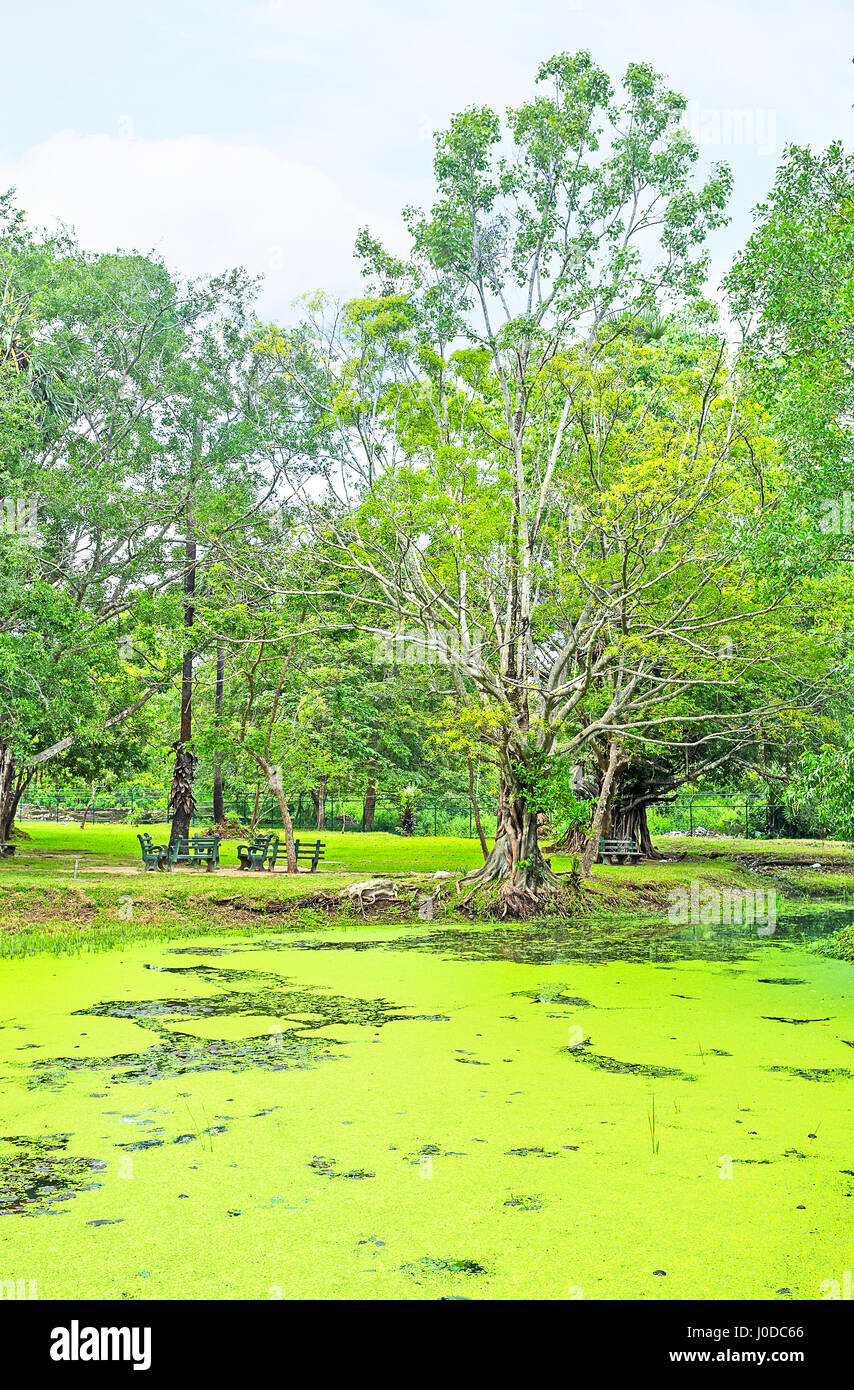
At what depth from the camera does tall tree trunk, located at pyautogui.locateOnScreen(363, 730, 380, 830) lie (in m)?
34.5

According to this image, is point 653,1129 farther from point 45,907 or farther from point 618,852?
point 618,852

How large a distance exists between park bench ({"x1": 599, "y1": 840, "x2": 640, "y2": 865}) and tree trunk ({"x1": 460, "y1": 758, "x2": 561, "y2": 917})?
24.6 ft

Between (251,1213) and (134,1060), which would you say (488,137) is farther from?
(251,1213)

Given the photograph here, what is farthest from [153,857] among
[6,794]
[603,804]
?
[603,804]

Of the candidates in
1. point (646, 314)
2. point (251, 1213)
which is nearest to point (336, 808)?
point (646, 314)

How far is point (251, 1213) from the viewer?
14.0 feet

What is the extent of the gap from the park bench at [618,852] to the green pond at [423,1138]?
14092 millimetres

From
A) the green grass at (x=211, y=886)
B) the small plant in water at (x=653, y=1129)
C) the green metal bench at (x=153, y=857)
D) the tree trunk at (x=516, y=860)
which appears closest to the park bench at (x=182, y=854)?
the green metal bench at (x=153, y=857)

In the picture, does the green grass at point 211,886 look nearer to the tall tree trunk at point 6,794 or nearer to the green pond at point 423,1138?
the tall tree trunk at point 6,794

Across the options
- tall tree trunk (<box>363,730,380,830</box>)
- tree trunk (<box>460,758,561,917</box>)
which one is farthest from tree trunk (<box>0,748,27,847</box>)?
tree trunk (<box>460,758,561,917</box>)

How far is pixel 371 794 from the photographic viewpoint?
3800 centimetres

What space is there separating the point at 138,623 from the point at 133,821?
1313 centimetres

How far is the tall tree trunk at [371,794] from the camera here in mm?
34469

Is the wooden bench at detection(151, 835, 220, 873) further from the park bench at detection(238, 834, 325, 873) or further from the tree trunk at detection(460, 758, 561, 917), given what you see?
the tree trunk at detection(460, 758, 561, 917)
